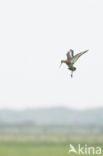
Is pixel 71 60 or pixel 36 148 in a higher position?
pixel 36 148

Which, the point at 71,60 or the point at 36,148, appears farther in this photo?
the point at 36,148

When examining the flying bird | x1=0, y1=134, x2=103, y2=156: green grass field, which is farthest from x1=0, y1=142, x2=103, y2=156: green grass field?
the flying bird

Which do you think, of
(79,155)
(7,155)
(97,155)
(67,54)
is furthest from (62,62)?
(7,155)

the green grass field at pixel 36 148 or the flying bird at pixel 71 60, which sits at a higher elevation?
the green grass field at pixel 36 148

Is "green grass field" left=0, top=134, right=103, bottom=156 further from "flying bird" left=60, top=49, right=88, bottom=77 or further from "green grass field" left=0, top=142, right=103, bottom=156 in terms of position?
"flying bird" left=60, top=49, right=88, bottom=77

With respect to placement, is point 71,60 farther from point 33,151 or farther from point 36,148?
point 36,148

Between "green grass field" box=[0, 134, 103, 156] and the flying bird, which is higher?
"green grass field" box=[0, 134, 103, 156]

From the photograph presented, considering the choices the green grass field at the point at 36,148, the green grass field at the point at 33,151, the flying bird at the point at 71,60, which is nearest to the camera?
the flying bird at the point at 71,60

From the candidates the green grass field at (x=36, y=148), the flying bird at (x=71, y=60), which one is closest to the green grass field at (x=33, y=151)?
the green grass field at (x=36, y=148)

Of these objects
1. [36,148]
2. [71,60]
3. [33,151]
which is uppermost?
[36,148]

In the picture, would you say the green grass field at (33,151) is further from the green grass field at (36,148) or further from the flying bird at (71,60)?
the flying bird at (71,60)

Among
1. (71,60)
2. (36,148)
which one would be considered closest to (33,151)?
(36,148)

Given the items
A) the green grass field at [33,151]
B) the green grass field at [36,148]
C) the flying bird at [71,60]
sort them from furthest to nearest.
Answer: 1. the green grass field at [36,148]
2. the green grass field at [33,151]
3. the flying bird at [71,60]

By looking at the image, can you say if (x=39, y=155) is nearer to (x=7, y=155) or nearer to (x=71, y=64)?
(x=7, y=155)
